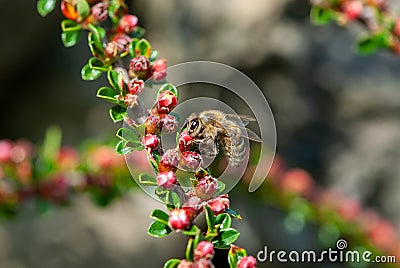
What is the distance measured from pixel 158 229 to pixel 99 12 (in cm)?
48

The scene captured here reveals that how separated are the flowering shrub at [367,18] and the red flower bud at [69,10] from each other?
70 cm

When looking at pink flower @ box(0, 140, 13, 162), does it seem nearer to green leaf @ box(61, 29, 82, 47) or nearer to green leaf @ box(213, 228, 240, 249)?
green leaf @ box(61, 29, 82, 47)

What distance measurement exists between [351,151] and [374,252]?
0.76 m

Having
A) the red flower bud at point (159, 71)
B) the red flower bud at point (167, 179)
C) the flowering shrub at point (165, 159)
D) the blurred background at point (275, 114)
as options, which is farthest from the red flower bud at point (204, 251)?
the blurred background at point (275, 114)

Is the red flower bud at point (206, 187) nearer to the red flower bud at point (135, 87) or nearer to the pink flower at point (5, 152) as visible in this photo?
the red flower bud at point (135, 87)

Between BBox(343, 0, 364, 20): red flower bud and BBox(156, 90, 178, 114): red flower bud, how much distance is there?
833mm

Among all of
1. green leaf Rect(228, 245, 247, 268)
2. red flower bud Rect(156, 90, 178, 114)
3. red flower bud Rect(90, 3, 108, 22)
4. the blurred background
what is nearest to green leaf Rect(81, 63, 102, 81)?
red flower bud Rect(90, 3, 108, 22)

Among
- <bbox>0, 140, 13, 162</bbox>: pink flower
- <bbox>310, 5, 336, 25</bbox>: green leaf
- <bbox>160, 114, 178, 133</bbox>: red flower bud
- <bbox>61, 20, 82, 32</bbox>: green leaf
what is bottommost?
<bbox>160, 114, 178, 133</bbox>: red flower bud

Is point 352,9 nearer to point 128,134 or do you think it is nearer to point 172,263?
point 128,134

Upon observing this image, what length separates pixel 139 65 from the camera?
1.03 metres

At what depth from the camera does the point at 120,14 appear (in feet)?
3.91

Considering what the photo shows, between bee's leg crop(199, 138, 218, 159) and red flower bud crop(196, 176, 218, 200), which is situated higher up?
bee's leg crop(199, 138, 218, 159)

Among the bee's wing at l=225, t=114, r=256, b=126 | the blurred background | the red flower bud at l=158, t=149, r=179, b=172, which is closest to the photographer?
the red flower bud at l=158, t=149, r=179, b=172

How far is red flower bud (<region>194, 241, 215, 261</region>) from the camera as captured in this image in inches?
32.7
